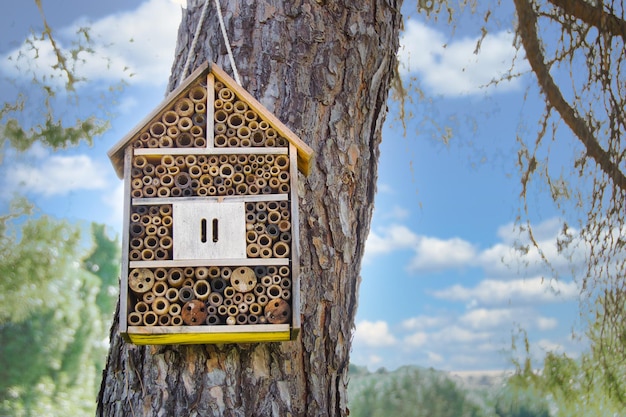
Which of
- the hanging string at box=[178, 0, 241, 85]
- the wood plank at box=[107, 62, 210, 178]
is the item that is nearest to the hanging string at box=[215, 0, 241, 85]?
the hanging string at box=[178, 0, 241, 85]

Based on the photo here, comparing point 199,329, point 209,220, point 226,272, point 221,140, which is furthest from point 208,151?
point 199,329

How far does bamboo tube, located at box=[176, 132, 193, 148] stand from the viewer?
1349mm

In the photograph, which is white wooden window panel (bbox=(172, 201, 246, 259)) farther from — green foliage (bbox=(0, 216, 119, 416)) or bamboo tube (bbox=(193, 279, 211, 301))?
green foliage (bbox=(0, 216, 119, 416))

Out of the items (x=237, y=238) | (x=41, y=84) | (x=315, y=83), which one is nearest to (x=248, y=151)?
(x=237, y=238)

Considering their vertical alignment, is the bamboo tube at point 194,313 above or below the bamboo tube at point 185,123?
below

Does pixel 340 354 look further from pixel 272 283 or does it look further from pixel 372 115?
pixel 372 115

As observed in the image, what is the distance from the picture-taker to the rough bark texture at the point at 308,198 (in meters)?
1.36

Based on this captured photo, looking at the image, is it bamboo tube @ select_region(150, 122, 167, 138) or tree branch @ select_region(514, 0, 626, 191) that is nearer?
bamboo tube @ select_region(150, 122, 167, 138)

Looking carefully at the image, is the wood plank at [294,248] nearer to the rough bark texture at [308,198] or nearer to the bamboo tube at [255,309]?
the bamboo tube at [255,309]

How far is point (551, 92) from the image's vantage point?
276cm

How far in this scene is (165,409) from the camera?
4.41ft

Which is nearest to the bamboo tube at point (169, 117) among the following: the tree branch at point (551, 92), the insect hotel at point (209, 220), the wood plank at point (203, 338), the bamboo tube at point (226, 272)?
the insect hotel at point (209, 220)

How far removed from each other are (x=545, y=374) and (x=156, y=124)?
87.6 inches

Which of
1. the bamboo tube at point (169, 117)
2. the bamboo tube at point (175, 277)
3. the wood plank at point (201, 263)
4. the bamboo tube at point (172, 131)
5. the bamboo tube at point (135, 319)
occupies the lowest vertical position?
Answer: the bamboo tube at point (135, 319)
